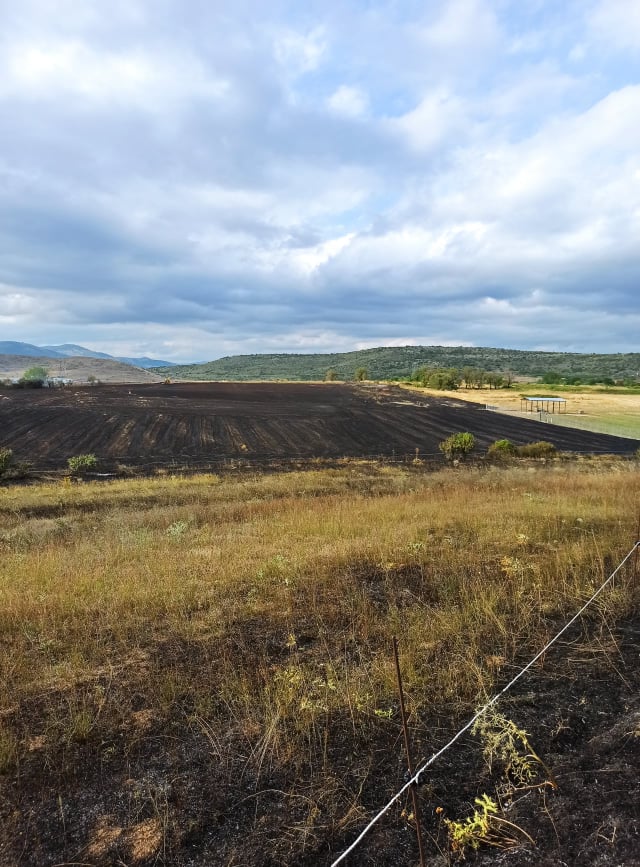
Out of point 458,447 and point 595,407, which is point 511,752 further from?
point 595,407

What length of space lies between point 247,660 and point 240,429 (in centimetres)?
4525

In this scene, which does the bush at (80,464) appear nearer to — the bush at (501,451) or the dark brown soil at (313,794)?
the bush at (501,451)

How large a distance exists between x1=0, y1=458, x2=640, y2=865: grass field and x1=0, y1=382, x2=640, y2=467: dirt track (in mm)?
28852

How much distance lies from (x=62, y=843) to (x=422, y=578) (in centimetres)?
574

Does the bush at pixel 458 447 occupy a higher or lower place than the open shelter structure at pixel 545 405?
lower

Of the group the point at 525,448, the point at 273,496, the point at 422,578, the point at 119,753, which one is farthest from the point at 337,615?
the point at 525,448

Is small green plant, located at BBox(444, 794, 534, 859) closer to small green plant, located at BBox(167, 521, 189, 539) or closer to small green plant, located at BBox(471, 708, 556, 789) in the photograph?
small green plant, located at BBox(471, 708, 556, 789)

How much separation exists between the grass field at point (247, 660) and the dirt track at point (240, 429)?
28852mm

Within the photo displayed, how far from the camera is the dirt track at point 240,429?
40188 millimetres

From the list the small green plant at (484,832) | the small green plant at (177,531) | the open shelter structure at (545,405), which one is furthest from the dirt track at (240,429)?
the small green plant at (484,832)

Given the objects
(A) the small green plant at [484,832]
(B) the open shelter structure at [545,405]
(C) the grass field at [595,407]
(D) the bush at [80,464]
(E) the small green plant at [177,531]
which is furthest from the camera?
(B) the open shelter structure at [545,405]

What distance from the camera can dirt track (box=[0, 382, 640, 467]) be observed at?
132ft

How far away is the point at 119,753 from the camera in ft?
13.5

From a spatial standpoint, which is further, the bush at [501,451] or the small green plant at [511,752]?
the bush at [501,451]
